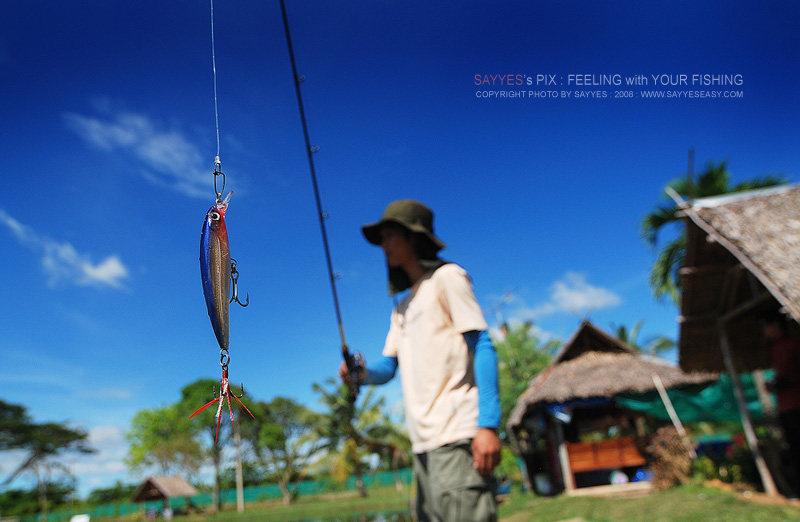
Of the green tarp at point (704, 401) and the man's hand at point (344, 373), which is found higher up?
the man's hand at point (344, 373)

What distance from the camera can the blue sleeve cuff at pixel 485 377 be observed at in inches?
88.0

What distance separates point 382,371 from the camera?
9.27 ft

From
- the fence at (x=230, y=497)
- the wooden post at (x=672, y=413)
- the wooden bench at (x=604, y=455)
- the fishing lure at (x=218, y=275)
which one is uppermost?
the fishing lure at (x=218, y=275)

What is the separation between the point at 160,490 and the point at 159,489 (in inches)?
3.6

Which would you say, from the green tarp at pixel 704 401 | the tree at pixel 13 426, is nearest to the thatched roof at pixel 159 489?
the tree at pixel 13 426

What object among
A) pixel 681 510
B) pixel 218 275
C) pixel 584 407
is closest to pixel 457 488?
pixel 218 275

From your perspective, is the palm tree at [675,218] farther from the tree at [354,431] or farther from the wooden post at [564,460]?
the tree at [354,431]

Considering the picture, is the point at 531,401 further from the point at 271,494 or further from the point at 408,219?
the point at 271,494

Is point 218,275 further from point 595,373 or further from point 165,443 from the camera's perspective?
point 165,443

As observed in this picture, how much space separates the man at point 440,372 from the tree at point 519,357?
24.9m

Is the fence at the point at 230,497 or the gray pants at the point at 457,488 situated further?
the fence at the point at 230,497

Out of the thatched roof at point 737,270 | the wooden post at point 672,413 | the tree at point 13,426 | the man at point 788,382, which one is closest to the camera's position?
the man at point 788,382

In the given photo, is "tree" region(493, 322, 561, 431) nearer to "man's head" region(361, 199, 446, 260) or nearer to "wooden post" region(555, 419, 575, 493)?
"wooden post" region(555, 419, 575, 493)

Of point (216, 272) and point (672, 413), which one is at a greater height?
point (216, 272)
